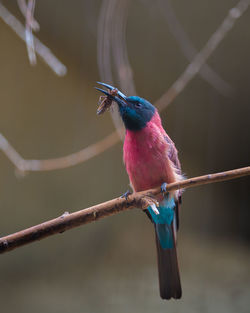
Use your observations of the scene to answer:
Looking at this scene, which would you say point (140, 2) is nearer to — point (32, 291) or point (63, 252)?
point (63, 252)

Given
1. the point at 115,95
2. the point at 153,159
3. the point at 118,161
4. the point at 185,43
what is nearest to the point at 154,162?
the point at 153,159

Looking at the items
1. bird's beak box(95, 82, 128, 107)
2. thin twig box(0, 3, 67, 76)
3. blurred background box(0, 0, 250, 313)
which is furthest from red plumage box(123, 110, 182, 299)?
blurred background box(0, 0, 250, 313)

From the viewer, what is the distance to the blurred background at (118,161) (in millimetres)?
2262

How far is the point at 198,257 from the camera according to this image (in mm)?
2580

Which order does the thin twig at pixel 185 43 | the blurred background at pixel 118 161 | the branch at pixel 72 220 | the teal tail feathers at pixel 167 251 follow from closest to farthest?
the branch at pixel 72 220 < the teal tail feathers at pixel 167 251 < the thin twig at pixel 185 43 < the blurred background at pixel 118 161

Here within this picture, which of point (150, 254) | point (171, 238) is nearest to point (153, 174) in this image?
point (171, 238)

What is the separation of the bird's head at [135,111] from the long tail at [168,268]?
447 mm

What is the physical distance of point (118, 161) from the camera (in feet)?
A: 8.30

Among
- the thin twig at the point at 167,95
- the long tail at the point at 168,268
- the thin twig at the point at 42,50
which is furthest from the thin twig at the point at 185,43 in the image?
the long tail at the point at 168,268

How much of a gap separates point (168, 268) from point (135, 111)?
55 centimetres

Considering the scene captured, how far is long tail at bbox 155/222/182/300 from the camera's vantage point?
48.1 inches

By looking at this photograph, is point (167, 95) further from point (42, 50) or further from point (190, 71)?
point (42, 50)

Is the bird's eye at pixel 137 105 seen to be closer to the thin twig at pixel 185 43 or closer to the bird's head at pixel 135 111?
the bird's head at pixel 135 111

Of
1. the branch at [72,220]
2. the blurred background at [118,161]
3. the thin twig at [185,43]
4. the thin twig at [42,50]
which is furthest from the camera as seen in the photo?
the blurred background at [118,161]
